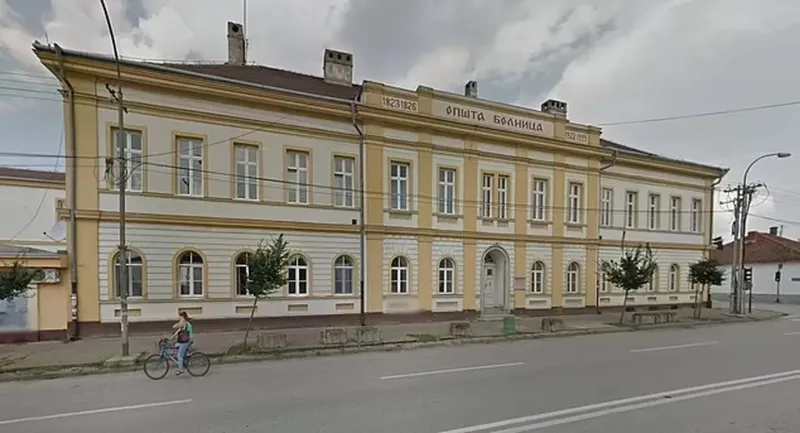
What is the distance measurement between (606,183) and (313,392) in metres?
22.5

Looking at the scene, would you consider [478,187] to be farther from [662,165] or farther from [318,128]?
[662,165]

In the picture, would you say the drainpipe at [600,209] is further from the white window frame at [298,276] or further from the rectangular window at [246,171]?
the rectangular window at [246,171]

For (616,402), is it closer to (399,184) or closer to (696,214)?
(399,184)

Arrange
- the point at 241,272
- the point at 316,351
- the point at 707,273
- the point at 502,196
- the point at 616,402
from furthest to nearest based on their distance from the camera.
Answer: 1. the point at 707,273
2. the point at 502,196
3. the point at 241,272
4. the point at 316,351
5. the point at 616,402

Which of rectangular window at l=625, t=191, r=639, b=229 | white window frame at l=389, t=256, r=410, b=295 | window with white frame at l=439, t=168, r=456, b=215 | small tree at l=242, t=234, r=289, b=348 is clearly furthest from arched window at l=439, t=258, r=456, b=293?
rectangular window at l=625, t=191, r=639, b=229

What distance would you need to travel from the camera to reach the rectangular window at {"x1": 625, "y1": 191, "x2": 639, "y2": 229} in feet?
85.5

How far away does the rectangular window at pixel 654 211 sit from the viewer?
26906 millimetres

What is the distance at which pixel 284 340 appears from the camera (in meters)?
13.2

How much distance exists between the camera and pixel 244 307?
17016 mm

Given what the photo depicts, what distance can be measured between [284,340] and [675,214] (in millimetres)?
25980

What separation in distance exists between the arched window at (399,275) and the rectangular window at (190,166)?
8590mm

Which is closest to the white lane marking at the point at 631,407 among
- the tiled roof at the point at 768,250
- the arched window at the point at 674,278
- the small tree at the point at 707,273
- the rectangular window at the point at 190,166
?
the rectangular window at the point at 190,166

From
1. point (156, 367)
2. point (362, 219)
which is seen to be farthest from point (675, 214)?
point (156, 367)

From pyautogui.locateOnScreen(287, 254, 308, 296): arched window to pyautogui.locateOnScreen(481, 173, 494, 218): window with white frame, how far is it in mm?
9091
